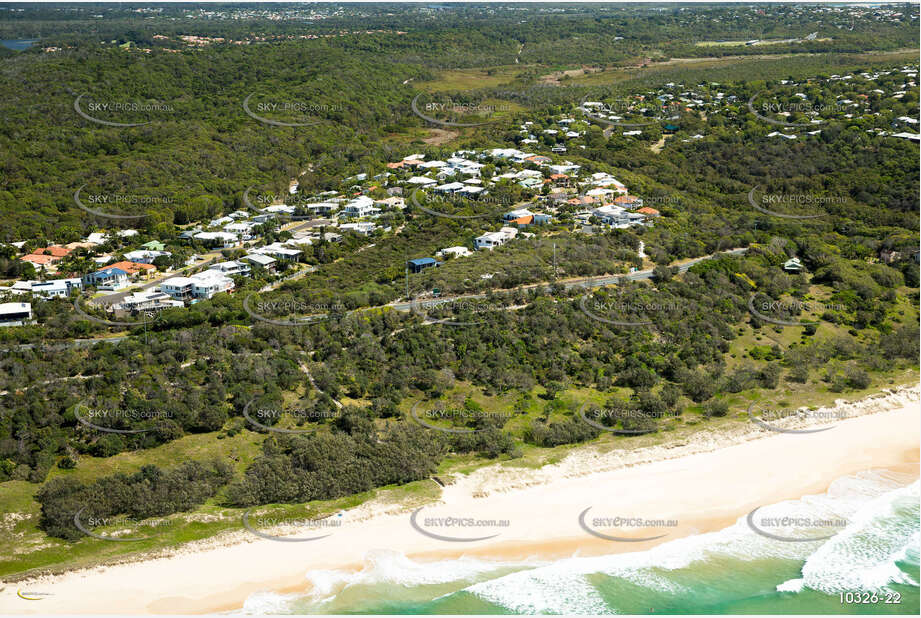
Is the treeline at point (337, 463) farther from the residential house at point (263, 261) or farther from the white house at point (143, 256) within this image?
the white house at point (143, 256)

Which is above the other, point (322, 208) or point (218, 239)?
point (322, 208)

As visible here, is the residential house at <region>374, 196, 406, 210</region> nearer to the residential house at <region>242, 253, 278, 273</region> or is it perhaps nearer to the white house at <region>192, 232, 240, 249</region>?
the white house at <region>192, 232, 240, 249</region>

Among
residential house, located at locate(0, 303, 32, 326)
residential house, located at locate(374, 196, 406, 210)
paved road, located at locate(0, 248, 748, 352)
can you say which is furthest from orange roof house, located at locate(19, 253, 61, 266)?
residential house, located at locate(374, 196, 406, 210)

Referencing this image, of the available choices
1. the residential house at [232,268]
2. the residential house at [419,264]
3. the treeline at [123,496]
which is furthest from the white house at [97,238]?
the treeline at [123,496]

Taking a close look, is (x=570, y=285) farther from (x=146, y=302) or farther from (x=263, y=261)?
(x=146, y=302)

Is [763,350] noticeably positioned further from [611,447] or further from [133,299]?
[133,299]

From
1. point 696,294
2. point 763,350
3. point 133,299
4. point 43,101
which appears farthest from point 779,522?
point 43,101

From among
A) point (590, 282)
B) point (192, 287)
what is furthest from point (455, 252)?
point (192, 287)
